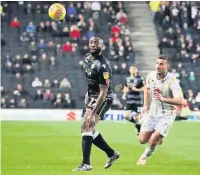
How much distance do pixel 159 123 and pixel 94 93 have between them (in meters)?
1.52

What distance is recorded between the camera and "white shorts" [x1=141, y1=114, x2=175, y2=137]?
47.2ft

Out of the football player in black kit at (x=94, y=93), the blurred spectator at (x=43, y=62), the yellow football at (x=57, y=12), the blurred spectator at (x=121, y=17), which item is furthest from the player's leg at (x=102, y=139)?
the blurred spectator at (x=121, y=17)

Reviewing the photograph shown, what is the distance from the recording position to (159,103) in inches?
569

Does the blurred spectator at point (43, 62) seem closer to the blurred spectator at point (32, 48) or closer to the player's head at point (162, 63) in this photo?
the blurred spectator at point (32, 48)

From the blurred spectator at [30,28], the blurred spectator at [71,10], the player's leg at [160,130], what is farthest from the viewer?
the blurred spectator at [71,10]

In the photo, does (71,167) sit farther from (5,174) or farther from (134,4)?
(134,4)

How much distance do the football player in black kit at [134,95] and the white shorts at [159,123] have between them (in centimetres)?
769

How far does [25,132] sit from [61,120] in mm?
8594

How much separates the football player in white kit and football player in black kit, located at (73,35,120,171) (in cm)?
102

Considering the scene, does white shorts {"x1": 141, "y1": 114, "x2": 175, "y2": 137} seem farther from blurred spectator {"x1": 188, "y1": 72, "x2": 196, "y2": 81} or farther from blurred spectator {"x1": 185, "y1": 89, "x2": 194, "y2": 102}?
blurred spectator {"x1": 188, "y1": 72, "x2": 196, "y2": 81}

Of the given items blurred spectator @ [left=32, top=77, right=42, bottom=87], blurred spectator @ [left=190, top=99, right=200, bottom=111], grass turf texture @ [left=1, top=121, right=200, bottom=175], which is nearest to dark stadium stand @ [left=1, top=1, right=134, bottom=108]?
blurred spectator @ [left=32, top=77, right=42, bottom=87]

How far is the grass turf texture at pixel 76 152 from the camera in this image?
13.8 metres

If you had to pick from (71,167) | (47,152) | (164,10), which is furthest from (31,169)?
(164,10)

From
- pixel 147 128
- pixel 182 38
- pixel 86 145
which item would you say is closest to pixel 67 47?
pixel 182 38
